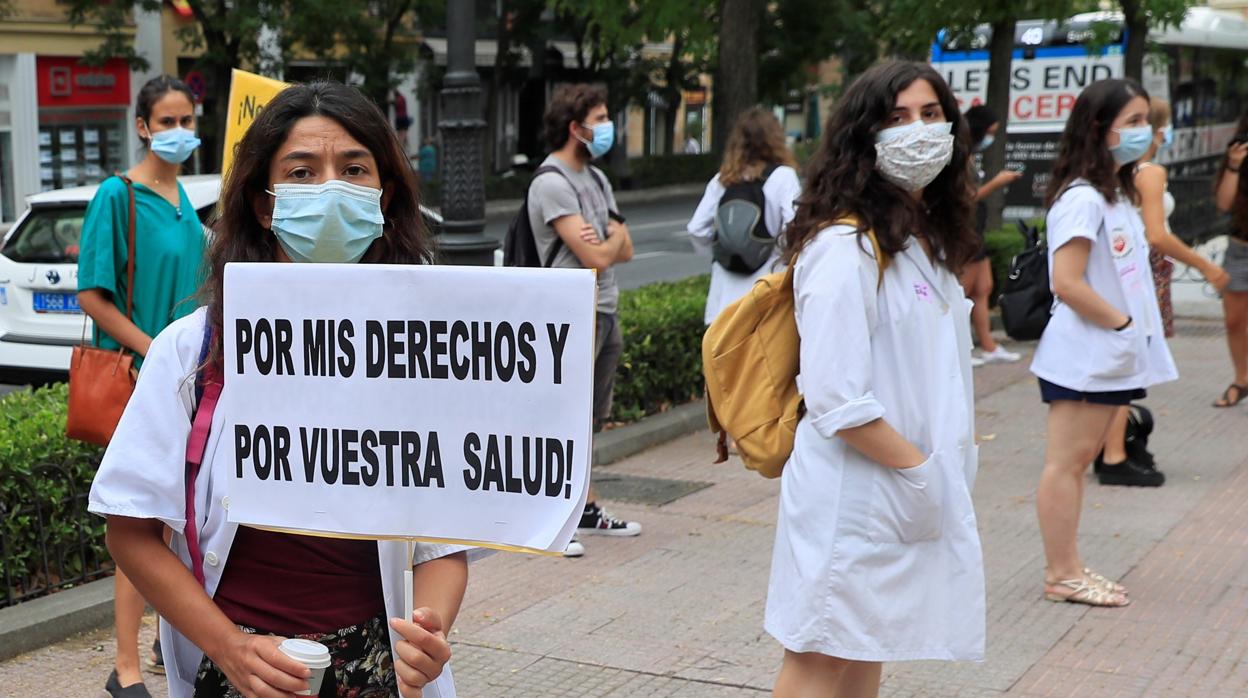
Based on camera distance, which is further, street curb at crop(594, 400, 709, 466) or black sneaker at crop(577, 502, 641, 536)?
street curb at crop(594, 400, 709, 466)

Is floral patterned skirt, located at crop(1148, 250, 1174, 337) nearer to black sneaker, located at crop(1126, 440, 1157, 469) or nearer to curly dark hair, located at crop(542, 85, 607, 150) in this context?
black sneaker, located at crop(1126, 440, 1157, 469)

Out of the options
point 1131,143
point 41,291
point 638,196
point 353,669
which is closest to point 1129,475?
point 1131,143

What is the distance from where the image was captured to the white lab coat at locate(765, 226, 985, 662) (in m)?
3.35

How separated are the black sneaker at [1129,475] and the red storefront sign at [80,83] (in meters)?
23.8

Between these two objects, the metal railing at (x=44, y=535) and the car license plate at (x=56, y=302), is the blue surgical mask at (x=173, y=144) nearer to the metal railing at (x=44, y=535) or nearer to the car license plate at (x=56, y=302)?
the metal railing at (x=44, y=535)

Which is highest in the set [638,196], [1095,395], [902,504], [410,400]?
[410,400]

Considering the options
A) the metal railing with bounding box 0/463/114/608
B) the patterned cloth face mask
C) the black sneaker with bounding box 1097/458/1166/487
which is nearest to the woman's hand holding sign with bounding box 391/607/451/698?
the patterned cloth face mask

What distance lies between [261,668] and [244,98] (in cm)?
380

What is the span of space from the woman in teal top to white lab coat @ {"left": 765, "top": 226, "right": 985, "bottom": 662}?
6.57 feet

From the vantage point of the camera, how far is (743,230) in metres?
7.73

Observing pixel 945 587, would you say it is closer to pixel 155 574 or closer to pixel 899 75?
pixel 899 75

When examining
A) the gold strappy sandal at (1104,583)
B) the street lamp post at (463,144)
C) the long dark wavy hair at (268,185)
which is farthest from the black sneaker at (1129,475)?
the long dark wavy hair at (268,185)

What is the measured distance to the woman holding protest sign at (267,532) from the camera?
2.14 metres

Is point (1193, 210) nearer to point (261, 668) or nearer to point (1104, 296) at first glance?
point (1104, 296)
